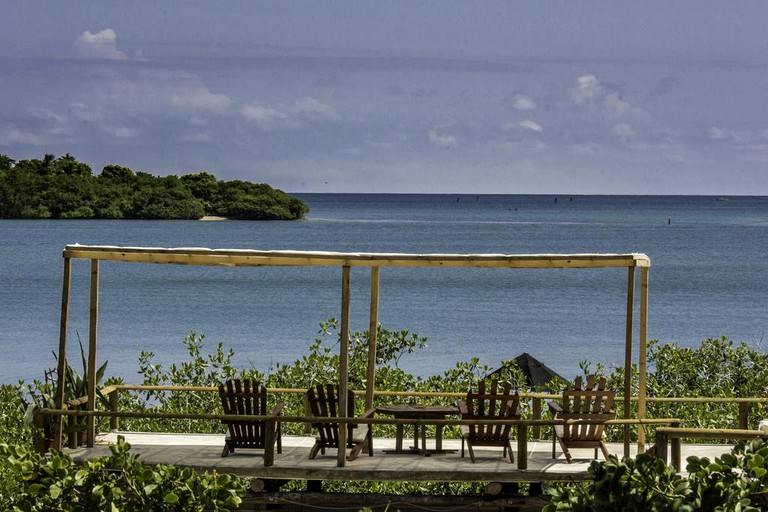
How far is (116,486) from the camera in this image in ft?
23.4

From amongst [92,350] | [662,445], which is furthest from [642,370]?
[92,350]

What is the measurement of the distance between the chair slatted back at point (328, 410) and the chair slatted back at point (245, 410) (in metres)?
0.45

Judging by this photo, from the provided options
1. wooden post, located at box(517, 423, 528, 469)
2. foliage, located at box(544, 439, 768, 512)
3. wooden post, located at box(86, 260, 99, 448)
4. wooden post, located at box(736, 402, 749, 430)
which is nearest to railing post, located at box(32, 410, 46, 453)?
wooden post, located at box(86, 260, 99, 448)

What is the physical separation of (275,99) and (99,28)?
57.9 feet

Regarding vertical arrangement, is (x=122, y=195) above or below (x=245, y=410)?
above

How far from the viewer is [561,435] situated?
1020 centimetres

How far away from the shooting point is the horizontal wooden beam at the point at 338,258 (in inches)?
386

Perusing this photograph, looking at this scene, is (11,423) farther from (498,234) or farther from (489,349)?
(498,234)

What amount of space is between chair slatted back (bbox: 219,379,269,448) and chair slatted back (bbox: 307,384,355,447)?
0.45 m

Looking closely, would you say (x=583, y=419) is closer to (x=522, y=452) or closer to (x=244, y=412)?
(x=522, y=452)

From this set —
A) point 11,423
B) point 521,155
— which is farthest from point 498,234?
point 11,423

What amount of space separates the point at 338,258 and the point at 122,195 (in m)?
99.9

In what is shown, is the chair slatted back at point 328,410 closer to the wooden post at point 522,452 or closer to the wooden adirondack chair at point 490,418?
the wooden adirondack chair at point 490,418

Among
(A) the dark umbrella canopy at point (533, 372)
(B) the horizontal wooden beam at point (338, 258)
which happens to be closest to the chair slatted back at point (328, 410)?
(B) the horizontal wooden beam at point (338, 258)
